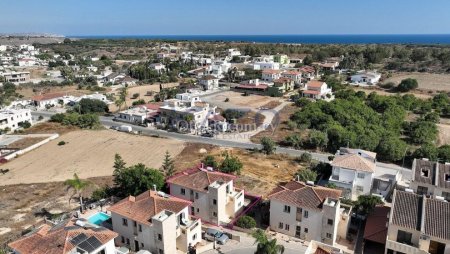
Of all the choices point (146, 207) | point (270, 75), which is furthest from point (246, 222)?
point (270, 75)

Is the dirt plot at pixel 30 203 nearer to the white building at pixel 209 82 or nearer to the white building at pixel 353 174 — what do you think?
the white building at pixel 353 174

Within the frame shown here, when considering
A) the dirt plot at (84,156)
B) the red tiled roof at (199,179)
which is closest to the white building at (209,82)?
the dirt plot at (84,156)

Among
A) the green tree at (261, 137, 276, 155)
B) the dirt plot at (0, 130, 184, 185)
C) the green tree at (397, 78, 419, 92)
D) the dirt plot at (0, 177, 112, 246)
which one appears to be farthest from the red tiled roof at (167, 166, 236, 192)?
the green tree at (397, 78, 419, 92)

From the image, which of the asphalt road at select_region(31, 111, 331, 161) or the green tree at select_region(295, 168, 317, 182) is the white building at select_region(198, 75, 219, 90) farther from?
the green tree at select_region(295, 168, 317, 182)

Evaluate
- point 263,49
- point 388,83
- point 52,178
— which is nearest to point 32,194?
point 52,178

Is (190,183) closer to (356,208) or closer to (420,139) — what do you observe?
(356,208)
